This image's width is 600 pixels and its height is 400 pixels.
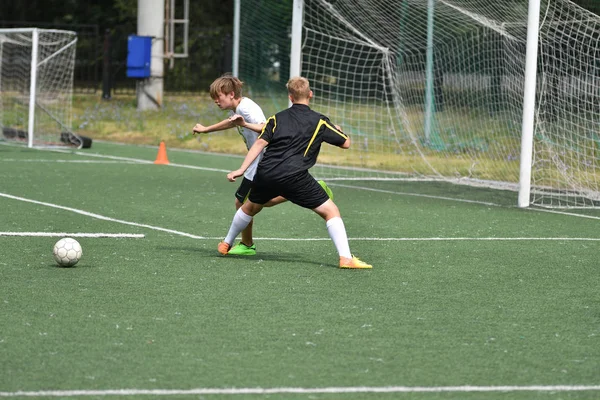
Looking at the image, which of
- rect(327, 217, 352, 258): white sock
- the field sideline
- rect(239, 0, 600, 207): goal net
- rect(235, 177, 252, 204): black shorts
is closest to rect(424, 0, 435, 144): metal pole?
rect(239, 0, 600, 207): goal net

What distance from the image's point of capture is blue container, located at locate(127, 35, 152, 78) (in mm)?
28281

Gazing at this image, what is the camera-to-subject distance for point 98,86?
3538cm

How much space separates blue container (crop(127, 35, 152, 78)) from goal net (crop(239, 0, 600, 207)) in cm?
941

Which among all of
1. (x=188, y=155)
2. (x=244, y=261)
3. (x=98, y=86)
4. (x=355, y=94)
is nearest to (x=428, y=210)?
(x=244, y=261)

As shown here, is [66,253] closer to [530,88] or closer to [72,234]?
[72,234]

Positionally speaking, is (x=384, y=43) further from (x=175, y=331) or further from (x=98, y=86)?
(x=98, y=86)

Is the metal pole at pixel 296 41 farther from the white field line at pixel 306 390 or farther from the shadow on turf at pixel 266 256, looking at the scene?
the white field line at pixel 306 390

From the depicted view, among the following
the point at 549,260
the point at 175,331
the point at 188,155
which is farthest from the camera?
the point at 188,155

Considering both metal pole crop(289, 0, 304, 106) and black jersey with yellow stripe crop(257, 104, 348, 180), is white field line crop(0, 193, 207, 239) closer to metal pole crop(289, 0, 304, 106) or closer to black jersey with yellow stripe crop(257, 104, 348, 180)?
black jersey with yellow stripe crop(257, 104, 348, 180)

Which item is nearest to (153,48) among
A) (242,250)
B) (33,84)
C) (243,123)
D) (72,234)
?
(33,84)

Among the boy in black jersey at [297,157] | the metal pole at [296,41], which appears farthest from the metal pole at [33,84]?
the boy in black jersey at [297,157]

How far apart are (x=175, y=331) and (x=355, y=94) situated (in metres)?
12.7

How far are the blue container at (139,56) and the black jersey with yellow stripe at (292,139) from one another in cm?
2013

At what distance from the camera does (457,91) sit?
1750 cm
